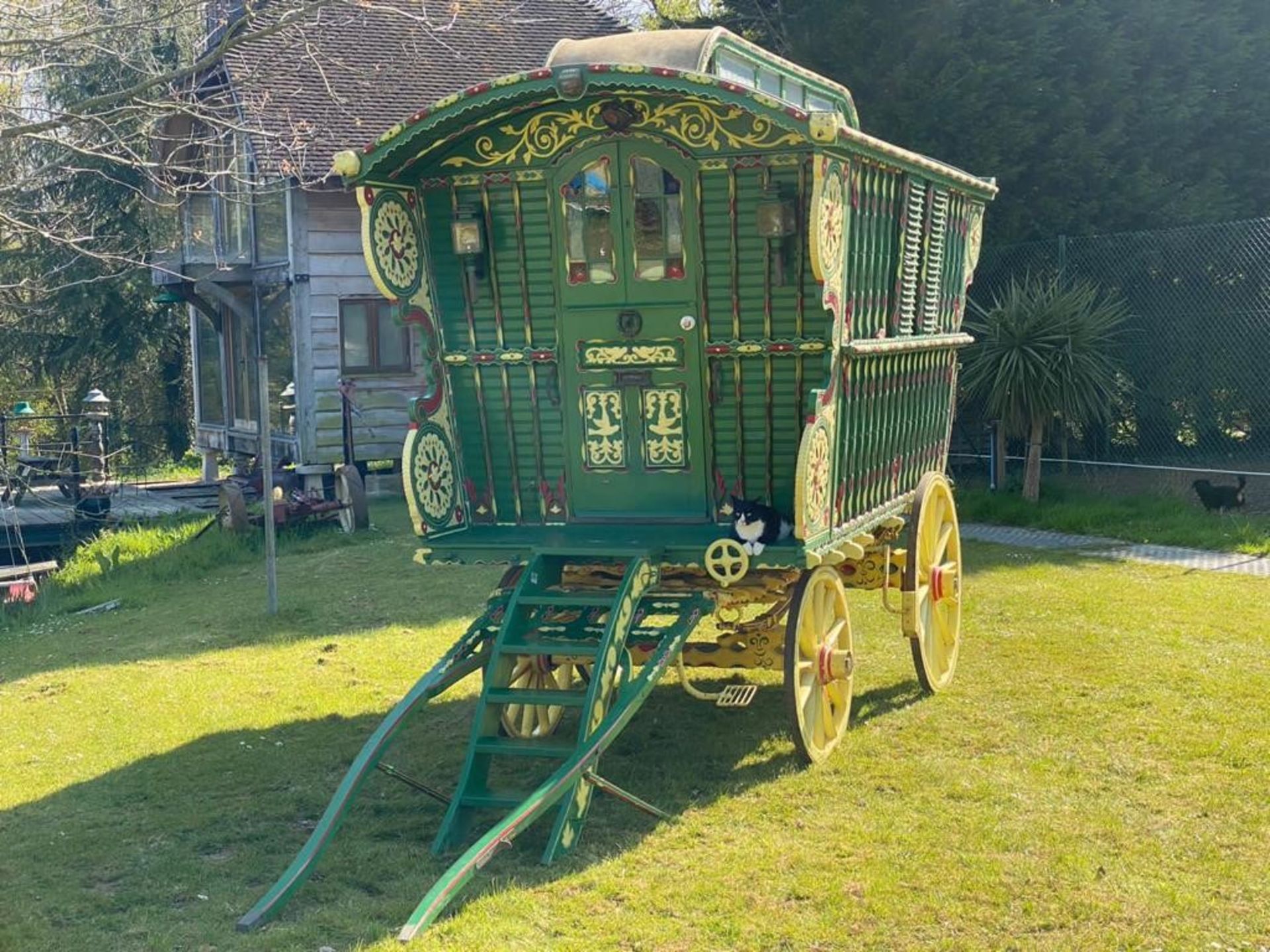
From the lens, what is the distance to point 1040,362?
1415 cm

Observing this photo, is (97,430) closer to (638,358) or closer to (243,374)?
(243,374)

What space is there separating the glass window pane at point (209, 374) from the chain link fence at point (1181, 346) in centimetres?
1092

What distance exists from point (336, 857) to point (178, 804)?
1.24 metres

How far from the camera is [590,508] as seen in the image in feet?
24.5

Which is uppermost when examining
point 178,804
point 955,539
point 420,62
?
point 420,62

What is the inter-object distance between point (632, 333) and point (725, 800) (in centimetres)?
223

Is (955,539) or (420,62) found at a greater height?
(420,62)

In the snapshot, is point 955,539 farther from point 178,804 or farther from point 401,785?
point 178,804

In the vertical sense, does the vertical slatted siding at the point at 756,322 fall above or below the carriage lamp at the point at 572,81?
below

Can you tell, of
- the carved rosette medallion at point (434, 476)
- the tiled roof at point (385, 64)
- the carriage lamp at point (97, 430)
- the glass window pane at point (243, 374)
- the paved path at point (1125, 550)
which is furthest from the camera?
the glass window pane at point (243, 374)

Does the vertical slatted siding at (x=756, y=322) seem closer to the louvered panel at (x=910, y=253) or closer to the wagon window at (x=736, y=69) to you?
the wagon window at (x=736, y=69)

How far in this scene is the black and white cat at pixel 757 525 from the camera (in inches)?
271

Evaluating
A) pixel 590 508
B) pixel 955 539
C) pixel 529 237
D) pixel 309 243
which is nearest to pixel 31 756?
pixel 590 508

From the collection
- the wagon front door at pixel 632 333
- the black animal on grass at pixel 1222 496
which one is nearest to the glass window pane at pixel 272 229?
the black animal on grass at pixel 1222 496
